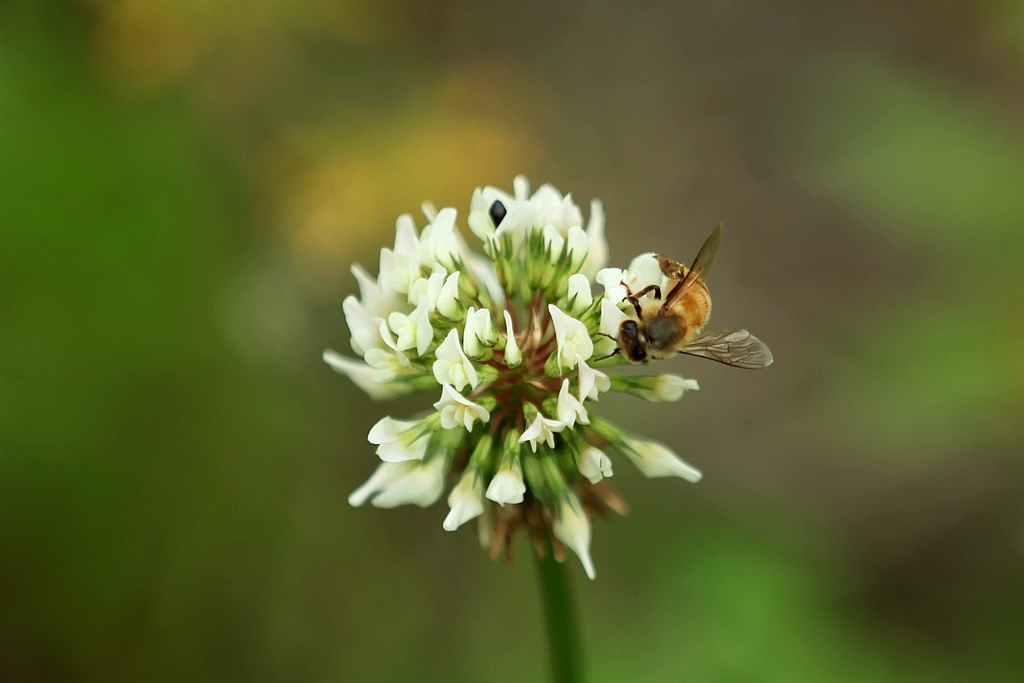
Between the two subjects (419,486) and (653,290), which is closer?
(419,486)

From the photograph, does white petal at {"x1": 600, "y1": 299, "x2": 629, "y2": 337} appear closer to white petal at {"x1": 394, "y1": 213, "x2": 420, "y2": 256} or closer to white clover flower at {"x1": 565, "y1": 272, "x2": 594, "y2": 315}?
white clover flower at {"x1": 565, "y1": 272, "x2": 594, "y2": 315}

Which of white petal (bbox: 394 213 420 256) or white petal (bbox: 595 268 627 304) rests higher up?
white petal (bbox: 394 213 420 256)

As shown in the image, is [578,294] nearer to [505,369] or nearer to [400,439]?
[505,369]

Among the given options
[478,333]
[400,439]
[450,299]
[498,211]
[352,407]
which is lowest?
[400,439]

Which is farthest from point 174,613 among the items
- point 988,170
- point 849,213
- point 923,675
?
point 849,213

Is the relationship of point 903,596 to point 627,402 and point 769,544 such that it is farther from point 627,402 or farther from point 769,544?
point 627,402

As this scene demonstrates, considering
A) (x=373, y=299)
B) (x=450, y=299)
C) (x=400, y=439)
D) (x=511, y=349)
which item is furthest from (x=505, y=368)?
(x=373, y=299)

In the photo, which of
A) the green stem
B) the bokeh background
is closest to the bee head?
the green stem

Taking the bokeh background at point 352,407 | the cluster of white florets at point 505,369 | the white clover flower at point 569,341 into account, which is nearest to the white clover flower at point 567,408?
the cluster of white florets at point 505,369
